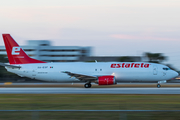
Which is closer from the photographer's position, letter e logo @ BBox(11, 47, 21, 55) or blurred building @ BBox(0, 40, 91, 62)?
letter e logo @ BBox(11, 47, 21, 55)

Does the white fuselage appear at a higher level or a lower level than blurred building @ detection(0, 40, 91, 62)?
lower

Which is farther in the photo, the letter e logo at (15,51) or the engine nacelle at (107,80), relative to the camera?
the letter e logo at (15,51)

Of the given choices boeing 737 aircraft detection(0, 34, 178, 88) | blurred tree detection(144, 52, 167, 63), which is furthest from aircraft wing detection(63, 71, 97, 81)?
blurred tree detection(144, 52, 167, 63)

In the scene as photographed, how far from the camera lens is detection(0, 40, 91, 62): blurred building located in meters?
150

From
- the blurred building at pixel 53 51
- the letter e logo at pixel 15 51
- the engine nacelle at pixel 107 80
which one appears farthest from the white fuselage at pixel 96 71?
the blurred building at pixel 53 51

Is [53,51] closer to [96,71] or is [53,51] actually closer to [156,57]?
[156,57]

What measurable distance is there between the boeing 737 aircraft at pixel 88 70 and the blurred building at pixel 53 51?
111751 millimetres

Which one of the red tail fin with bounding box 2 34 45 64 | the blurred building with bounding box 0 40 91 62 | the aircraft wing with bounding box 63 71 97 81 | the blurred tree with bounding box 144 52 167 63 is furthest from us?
the blurred building with bounding box 0 40 91 62

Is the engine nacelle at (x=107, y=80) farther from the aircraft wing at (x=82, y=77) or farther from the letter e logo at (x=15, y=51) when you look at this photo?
the letter e logo at (x=15, y=51)

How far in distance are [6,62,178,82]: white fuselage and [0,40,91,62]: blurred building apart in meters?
112

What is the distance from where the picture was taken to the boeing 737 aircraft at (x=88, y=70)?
3478 centimetres

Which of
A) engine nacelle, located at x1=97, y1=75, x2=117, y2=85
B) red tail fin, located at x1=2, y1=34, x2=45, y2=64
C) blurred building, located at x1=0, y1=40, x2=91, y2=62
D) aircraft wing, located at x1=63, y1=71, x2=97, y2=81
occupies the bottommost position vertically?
engine nacelle, located at x1=97, y1=75, x2=117, y2=85

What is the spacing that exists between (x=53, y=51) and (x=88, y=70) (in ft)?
397

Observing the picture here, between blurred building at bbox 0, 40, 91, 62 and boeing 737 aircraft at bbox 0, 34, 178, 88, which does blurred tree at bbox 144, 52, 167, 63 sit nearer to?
boeing 737 aircraft at bbox 0, 34, 178, 88
